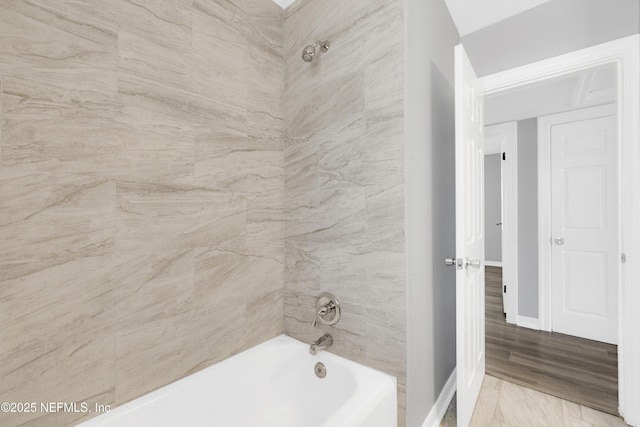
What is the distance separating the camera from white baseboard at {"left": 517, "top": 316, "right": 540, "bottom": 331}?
293cm

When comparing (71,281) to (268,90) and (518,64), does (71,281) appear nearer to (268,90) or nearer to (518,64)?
(268,90)

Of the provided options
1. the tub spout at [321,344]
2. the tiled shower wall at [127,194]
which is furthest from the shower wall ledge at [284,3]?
the tub spout at [321,344]

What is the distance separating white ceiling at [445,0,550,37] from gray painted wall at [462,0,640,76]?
0.04 m

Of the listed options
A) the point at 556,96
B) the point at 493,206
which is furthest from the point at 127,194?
the point at 493,206

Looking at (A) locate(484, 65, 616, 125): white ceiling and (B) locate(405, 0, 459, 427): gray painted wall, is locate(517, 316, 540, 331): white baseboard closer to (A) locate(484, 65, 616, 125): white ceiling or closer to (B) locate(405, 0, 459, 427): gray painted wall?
(B) locate(405, 0, 459, 427): gray painted wall

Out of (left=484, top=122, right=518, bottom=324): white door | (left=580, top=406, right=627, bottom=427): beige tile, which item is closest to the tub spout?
(left=580, top=406, right=627, bottom=427): beige tile

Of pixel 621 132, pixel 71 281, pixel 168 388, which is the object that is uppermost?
pixel 621 132

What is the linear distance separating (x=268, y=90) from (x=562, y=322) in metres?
3.47

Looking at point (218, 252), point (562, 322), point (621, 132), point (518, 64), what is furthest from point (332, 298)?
point (562, 322)

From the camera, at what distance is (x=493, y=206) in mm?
6176

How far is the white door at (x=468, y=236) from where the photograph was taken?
55.4 inches

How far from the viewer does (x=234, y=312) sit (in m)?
1.47

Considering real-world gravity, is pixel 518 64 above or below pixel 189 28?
above

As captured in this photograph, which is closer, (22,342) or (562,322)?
(22,342)
